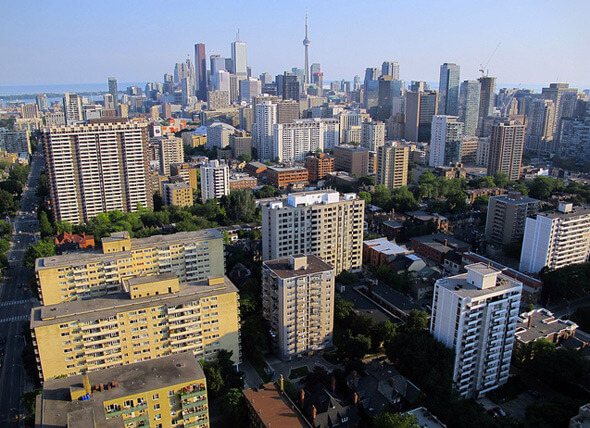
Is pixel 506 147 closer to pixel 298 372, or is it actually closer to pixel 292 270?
pixel 292 270

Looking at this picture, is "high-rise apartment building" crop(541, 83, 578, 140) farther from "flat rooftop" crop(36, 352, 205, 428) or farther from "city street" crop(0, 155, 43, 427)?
"flat rooftop" crop(36, 352, 205, 428)

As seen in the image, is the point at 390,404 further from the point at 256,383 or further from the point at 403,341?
the point at 256,383

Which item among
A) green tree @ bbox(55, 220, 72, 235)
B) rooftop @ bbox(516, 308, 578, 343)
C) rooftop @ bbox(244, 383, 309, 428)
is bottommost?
rooftop @ bbox(244, 383, 309, 428)

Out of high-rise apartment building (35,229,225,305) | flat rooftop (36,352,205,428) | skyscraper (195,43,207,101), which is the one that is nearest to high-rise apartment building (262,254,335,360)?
high-rise apartment building (35,229,225,305)

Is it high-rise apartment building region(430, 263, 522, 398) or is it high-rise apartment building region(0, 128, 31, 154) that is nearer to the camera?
high-rise apartment building region(430, 263, 522, 398)

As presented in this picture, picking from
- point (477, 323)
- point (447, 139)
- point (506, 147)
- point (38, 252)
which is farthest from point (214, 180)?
point (447, 139)

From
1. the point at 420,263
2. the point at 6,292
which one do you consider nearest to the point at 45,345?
the point at 6,292
